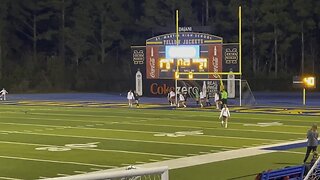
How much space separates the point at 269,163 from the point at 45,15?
6253 cm

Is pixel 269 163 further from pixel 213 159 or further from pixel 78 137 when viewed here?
pixel 78 137

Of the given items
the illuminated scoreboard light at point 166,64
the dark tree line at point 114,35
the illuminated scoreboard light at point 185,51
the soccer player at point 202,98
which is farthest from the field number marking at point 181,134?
the dark tree line at point 114,35

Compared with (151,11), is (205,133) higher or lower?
lower

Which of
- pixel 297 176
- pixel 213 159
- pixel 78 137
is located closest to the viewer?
pixel 297 176

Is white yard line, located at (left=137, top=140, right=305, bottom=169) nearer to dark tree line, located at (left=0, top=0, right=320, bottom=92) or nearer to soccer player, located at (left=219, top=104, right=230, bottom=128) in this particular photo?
soccer player, located at (left=219, top=104, right=230, bottom=128)

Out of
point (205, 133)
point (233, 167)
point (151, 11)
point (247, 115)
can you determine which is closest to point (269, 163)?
point (233, 167)

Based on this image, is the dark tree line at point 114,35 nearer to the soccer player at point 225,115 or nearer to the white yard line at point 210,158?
the soccer player at point 225,115

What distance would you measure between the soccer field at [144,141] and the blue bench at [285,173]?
4.15m

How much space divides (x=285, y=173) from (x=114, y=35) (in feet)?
214

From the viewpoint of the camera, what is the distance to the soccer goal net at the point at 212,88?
139 ft

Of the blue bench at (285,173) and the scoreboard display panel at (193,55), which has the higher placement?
the scoreboard display panel at (193,55)

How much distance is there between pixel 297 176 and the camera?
11117 mm

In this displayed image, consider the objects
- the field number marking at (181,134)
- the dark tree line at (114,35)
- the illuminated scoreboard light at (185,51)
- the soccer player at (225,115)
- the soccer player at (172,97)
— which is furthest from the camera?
the dark tree line at (114,35)

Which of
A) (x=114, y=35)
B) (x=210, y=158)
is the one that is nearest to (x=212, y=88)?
(x=210, y=158)
